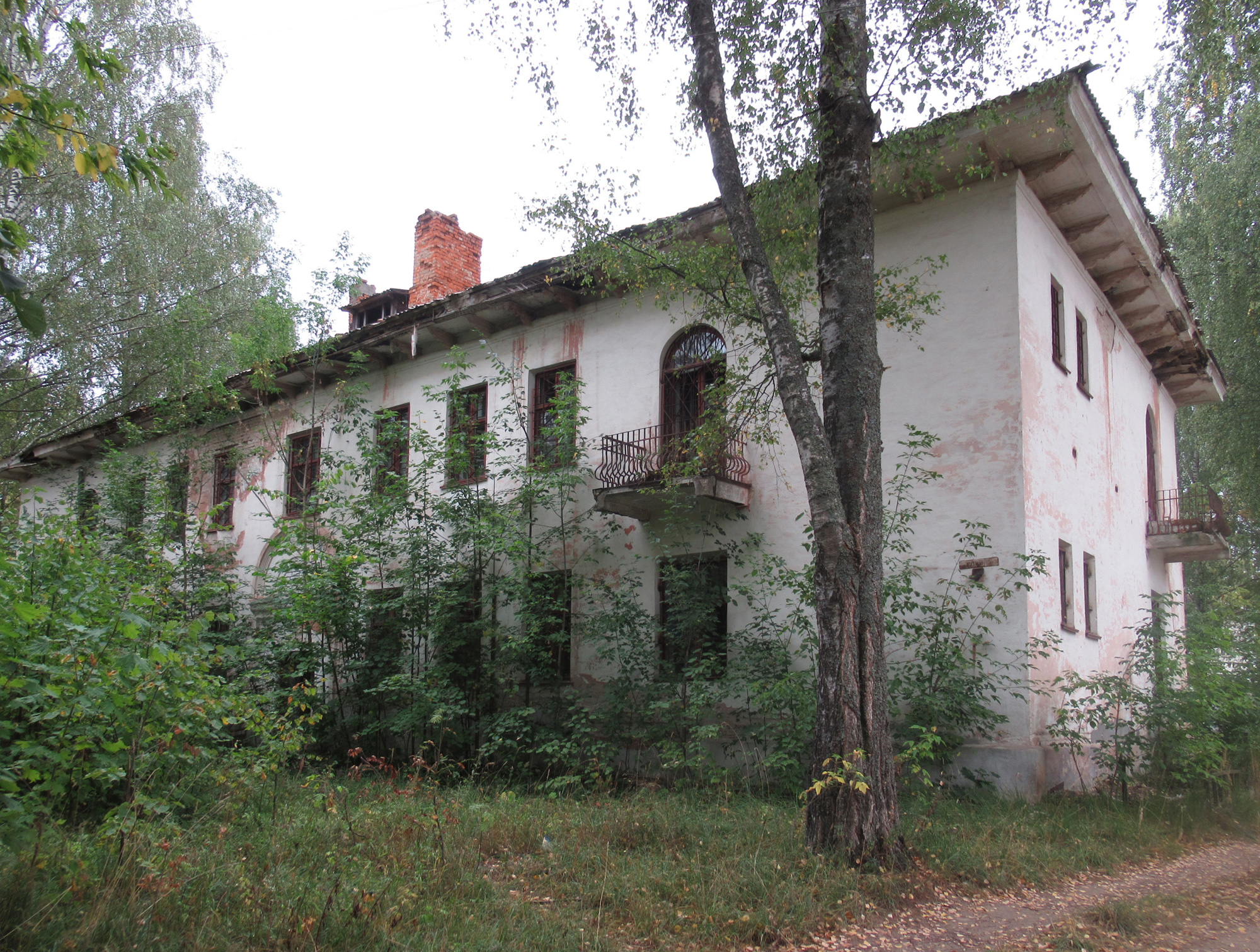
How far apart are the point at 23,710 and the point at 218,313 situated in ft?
Answer: 48.0

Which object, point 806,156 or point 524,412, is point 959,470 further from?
point 524,412

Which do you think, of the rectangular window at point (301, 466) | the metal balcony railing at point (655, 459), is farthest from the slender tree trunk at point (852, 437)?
the rectangular window at point (301, 466)

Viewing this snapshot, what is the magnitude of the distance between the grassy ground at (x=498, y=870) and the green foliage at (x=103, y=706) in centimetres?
30

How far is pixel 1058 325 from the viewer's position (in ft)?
41.1

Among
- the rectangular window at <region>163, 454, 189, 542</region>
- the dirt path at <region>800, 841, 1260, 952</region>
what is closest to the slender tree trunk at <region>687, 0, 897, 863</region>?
the dirt path at <region>800, 841, 1260, 952</region>

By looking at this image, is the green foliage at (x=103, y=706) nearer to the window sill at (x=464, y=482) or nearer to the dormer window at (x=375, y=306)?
the window sill at (x=464, y=482)

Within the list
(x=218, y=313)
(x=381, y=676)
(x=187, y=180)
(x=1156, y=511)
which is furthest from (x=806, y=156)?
(x=187, y=180)

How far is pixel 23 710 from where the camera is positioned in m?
5.57

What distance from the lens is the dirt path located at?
534 cm

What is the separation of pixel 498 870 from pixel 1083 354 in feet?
38.5

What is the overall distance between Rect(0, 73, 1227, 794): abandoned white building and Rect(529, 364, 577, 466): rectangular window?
0.12 meters

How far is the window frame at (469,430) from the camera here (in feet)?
44.8

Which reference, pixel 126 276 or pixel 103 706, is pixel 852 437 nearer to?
pixel 103 706

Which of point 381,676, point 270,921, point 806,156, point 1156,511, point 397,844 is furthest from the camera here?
point 1156,511
